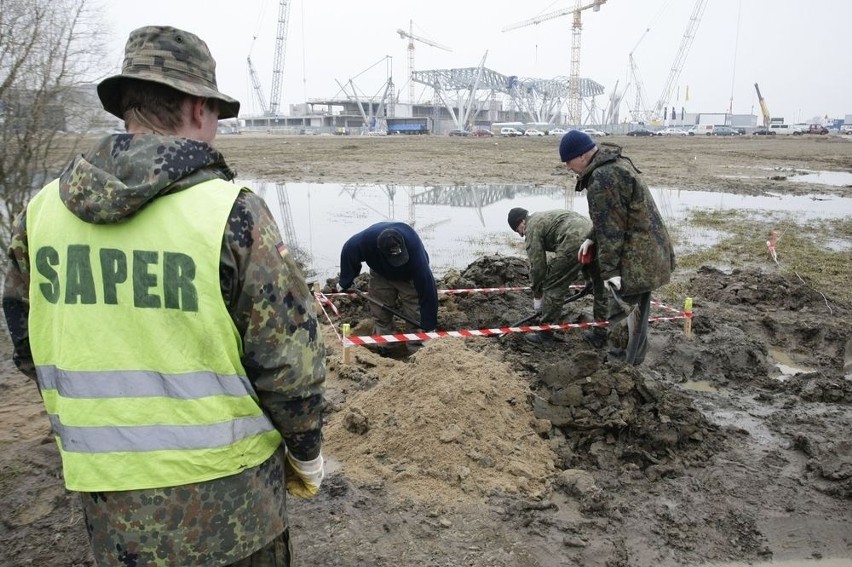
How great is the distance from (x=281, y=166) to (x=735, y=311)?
69.8 feet

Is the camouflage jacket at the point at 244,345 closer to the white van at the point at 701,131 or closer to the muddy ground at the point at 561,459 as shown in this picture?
the muddy ground at the point at 561,459

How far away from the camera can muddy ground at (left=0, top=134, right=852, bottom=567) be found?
325 centimetres

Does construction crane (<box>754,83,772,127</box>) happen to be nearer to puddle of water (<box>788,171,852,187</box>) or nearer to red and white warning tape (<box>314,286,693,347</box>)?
puddle of water (<box>788,171,852,187</box>)

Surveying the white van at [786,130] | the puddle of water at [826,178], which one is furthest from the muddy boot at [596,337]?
the white van at [786,130]

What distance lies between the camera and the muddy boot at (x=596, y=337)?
6.21m

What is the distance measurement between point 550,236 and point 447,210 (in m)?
8.70

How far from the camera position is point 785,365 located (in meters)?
6.05

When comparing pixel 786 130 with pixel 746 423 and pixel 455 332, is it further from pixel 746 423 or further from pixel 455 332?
pixel 455 332

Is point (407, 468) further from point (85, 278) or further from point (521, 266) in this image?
point (521, 266)

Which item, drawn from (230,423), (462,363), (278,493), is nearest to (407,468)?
(462,363)

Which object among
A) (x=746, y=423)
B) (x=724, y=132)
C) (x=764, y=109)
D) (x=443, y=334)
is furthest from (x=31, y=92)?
(x=764, y=109)

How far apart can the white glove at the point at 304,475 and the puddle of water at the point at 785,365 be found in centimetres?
526

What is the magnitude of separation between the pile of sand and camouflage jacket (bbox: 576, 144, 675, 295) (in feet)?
4.30

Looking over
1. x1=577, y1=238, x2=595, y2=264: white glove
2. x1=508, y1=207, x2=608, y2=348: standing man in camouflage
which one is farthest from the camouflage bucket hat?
x1=508, y1=207, x2=608, y2=348: standing man in camouflage
